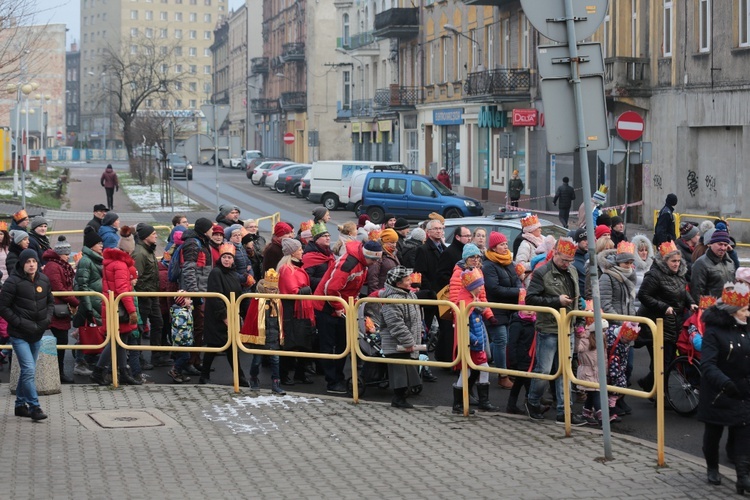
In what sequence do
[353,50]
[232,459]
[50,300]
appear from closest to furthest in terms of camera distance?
1. [232,459]
2. [50,300]
3. [353,50]

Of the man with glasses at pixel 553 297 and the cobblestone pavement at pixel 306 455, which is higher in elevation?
the man with glasses at pixel 553 297

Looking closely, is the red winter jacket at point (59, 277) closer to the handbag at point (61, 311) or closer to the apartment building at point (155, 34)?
the handbag at point (61, 311)

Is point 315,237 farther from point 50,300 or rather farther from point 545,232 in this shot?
point 545,232

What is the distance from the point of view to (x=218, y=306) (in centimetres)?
1279

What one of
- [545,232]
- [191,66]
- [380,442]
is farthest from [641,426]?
[191,66]

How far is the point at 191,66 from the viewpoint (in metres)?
173

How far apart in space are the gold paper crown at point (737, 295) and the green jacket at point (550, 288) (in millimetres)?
2418

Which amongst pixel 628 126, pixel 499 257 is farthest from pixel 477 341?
pixel 628 126

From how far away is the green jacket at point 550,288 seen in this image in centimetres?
1091

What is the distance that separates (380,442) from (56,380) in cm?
405

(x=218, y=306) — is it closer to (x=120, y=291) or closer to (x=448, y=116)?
(x=120, y=291)

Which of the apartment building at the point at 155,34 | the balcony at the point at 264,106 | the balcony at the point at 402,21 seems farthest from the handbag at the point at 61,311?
the apartment building at the point at 155,34

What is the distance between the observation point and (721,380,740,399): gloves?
334 inches

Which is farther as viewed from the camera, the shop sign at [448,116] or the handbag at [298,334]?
the shop sign at [448,116]
